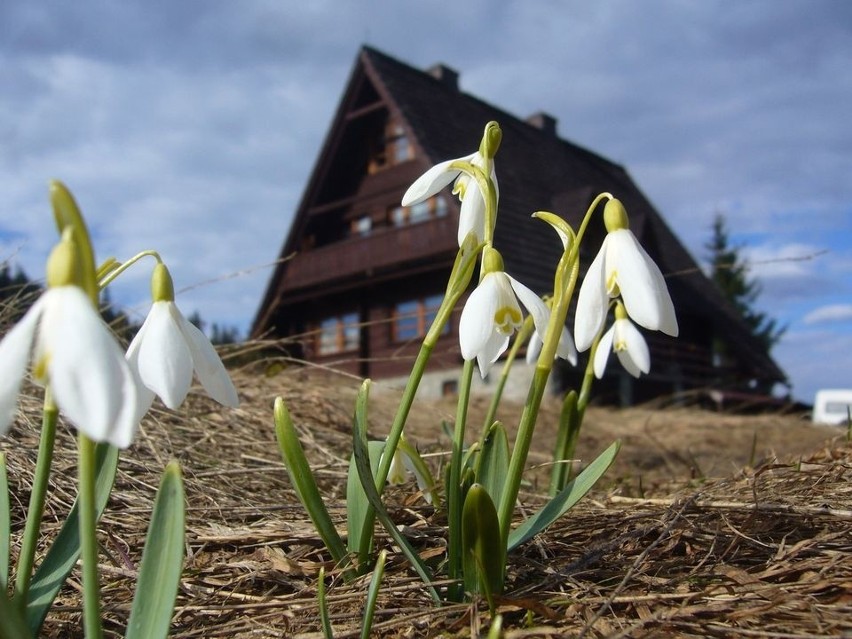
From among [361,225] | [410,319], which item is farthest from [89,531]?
[361,225]

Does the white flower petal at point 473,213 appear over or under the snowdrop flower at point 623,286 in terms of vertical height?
over

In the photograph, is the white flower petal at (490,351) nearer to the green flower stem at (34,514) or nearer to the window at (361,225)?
the green flower stem at (34,514)

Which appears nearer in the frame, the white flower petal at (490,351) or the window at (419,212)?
the white flower petal at (490,351)

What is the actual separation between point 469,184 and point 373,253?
13342 mm

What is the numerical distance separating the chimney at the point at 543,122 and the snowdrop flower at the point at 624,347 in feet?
55.7

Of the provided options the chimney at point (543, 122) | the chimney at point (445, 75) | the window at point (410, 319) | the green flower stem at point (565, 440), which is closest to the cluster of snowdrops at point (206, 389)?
the green flower stem at point (565, 440)

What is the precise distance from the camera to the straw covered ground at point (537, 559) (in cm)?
120

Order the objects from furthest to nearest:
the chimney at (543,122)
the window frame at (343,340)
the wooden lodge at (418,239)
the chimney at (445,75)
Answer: the chimney at (543,122), the chimney at (445,75), the window frame at (343,340), the wooden lodge at (418,239)

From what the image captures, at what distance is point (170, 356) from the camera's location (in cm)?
105

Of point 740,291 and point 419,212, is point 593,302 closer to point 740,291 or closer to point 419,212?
point 419,212

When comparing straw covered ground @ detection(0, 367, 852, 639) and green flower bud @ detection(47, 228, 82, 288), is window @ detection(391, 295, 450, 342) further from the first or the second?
green flower bud @ detection(47, 228, 82, 288)

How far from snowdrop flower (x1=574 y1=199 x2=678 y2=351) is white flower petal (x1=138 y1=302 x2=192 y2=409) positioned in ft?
1.74

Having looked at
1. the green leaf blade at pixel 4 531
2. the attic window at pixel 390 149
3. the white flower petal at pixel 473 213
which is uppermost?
the attic window at pixel 390 149

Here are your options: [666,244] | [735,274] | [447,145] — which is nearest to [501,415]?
[447,145]
